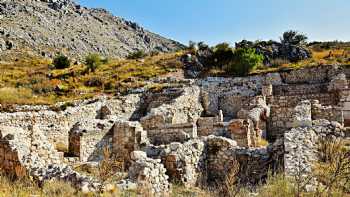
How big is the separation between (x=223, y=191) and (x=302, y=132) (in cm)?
456

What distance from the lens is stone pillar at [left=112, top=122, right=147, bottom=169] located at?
522 inches

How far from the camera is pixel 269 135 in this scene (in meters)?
16.9

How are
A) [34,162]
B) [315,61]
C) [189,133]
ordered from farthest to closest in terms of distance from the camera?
[315,61]
[189,133]
[34,162]

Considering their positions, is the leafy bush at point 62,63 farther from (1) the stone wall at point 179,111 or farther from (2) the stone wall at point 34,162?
(2) the stone wall at point 34,162

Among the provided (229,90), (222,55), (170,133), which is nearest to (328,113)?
(170,133)

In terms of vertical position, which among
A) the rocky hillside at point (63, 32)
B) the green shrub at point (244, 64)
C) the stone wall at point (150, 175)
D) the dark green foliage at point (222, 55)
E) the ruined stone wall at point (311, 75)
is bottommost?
the stone wall at point (150, 175)

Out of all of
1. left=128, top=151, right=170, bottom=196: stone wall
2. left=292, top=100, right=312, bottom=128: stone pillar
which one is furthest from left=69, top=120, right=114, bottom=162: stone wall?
left=292, top=100, right=312, bottom=128: stone pillar

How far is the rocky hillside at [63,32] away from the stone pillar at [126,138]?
1777 inches

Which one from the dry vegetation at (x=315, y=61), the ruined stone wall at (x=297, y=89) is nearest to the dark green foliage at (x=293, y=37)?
the dry vegetation at (x=315, y=61)

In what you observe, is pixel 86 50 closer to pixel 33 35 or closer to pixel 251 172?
pixel 33 35

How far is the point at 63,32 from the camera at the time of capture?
69.9 metres

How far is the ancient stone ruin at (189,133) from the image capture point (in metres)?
8.66

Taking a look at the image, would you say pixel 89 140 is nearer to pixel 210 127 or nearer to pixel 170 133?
pixel 170 133

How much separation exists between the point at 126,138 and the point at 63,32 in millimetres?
60348
